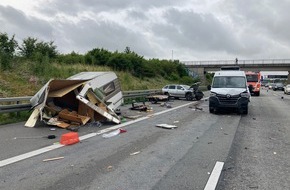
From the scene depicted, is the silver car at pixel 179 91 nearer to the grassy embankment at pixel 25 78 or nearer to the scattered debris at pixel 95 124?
the grassy embankment at pixel 25 78

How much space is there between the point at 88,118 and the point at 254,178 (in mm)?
6904

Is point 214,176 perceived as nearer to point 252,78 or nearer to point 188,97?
point 188,97

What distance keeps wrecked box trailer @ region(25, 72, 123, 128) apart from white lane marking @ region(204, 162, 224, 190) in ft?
19.0

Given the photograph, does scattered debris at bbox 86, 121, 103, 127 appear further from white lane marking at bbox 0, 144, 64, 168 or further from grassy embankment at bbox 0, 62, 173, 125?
white lane marking at bbox 0, 144, 64, 168

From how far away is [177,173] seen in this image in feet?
18.1

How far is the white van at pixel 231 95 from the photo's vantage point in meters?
15.2

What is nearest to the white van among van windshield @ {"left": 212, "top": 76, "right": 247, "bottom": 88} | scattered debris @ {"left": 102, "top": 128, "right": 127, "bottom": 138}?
van windshield @ {"left": 212, "top": 76, "right": 247, "bottom": 88}

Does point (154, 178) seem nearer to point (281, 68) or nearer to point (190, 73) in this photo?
point (190, 73)

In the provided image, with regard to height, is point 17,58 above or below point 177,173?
above

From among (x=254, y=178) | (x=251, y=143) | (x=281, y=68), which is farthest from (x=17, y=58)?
(x=281, y=68)

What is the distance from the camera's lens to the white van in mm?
15180

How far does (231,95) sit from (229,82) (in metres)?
1.49

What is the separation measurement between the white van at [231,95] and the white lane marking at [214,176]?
9435 millimetres

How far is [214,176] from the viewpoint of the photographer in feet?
17.7
